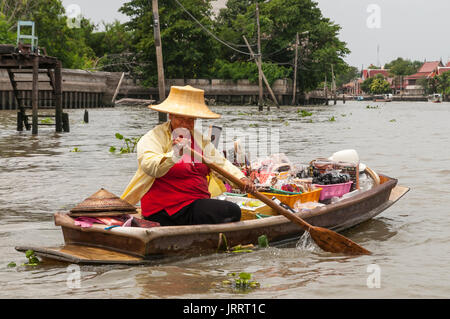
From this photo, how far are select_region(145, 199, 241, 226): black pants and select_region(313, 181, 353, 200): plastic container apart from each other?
6.39 feet

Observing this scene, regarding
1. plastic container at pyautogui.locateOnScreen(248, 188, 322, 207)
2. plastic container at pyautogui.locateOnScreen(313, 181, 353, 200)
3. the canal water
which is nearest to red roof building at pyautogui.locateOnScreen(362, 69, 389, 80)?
the canal water

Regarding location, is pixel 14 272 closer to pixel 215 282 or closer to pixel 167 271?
pixel 167 271

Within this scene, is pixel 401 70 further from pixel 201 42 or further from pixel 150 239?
pixel 150 239

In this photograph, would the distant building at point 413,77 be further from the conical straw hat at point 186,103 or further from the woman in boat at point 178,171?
the conical straw hat at point 186,103

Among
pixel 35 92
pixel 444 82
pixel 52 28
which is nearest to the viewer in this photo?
pixel 35 92

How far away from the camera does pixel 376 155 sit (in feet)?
52.8

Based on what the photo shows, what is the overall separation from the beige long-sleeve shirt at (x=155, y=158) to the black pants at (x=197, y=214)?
11.4 inches

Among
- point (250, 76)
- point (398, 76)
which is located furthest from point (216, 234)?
point (398, 76)

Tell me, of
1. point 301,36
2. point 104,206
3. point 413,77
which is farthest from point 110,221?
point 413,77

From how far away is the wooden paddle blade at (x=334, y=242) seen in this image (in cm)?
Answer: 662

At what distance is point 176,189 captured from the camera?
594 centimetres

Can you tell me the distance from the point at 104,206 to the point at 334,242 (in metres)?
2.36

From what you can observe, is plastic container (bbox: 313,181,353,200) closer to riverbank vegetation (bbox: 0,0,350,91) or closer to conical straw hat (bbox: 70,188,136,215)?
conical straw hat (bbox: 70,188,136,215)

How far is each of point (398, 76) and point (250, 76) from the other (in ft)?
308
